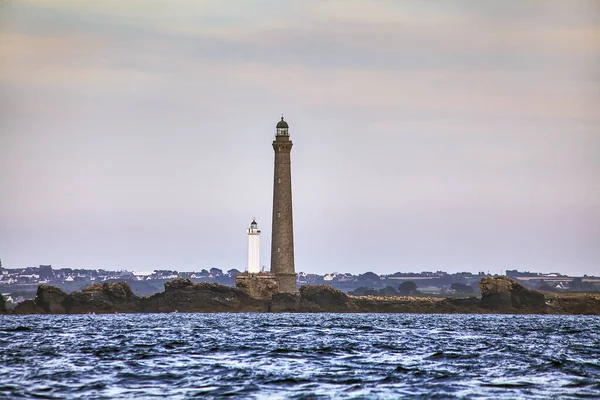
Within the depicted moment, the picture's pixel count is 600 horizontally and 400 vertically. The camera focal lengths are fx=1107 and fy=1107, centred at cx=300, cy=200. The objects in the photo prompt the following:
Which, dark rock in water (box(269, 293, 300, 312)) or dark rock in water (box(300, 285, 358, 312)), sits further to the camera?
dark rock in water (box(300, 285, 358, 312))

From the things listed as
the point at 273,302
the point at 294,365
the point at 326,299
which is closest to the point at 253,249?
the point at 273,302

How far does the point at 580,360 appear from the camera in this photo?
131ft

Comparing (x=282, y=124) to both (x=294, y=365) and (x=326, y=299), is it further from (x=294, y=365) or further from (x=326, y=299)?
(x=294, y=365)

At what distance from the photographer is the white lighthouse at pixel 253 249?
96000mm

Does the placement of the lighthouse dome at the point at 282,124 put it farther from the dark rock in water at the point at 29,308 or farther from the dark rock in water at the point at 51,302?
the dark rock in water at the point at 29,308

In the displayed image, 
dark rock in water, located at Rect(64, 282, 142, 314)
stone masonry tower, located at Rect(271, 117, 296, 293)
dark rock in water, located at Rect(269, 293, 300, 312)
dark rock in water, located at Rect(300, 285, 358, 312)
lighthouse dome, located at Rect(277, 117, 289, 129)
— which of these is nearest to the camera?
stone masonry tower, located at Rect(271, 117, 296, 293)

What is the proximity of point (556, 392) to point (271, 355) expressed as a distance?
13.4 m

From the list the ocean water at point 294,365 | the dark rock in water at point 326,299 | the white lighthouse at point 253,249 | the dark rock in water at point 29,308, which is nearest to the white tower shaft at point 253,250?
the white lighthouse at point 253,249

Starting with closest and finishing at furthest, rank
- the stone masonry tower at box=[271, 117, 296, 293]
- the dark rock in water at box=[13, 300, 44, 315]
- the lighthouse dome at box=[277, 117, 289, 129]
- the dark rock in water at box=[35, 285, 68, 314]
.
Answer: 1. the stone masonry tower at box=[271, 117, 296, 293]
2. the dark rock in water at box=[13, 300, 44, 315]
3. the dark rock in water at box=[35, 285, 68, 314]
4. the lighthouse dome at box=[277, 117, 289, 129]

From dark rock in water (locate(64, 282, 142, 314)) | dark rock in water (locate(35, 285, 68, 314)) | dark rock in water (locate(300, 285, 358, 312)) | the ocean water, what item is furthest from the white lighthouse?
the ocean water

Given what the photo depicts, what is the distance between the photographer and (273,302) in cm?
9556

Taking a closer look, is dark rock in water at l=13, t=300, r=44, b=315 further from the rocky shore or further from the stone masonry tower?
the stone masonry tower

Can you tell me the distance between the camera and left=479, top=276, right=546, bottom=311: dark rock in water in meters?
104

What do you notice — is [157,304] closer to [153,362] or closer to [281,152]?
[281,152]
